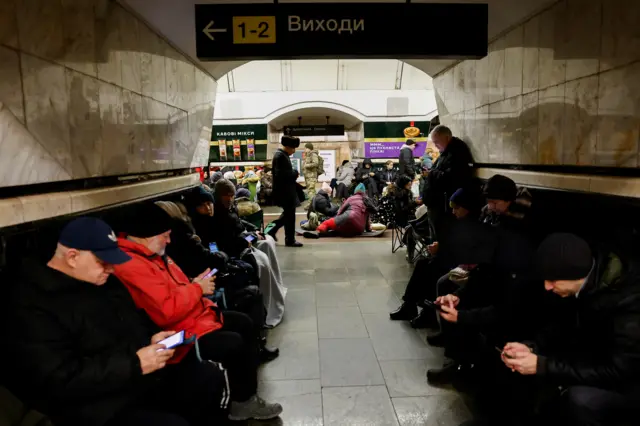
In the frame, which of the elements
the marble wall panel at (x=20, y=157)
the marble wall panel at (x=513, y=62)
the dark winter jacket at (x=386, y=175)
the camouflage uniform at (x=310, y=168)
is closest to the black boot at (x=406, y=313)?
the marble wall panel at (x=513, y=62)

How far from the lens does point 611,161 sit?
2898mm

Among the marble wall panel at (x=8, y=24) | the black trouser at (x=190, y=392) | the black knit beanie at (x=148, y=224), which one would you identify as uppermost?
the marble wall panel at (x=8, y=24)

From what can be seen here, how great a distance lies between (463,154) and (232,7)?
318 cm

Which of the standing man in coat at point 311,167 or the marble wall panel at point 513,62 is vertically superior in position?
the marble wall panel at point 513,62

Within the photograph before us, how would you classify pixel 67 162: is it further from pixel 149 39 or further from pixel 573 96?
pixel 573 96

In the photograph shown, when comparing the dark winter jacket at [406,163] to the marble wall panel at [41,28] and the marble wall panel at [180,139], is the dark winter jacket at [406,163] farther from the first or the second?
the marble wall panel at [41,28]

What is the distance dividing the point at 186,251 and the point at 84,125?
1.22 meters

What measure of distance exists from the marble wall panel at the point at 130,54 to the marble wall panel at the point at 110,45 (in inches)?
2.2

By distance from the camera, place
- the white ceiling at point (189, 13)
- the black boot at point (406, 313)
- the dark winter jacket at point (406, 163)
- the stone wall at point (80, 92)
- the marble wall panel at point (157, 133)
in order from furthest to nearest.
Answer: the dark winter jacket at point (406, 163) → the black boot at point (406, 313) → the marble wall panel at point (157, 133) → the white ceiling at point (189, 13) → the stone wall at point (80, 92)

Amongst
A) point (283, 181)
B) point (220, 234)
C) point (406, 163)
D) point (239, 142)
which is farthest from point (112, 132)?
point (239, 142)

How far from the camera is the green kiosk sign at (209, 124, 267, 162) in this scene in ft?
47.1

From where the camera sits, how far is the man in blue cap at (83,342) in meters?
1.80

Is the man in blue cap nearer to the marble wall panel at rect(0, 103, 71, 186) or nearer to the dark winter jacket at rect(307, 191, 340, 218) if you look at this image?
the marble wall panel at rect(0, 103, 71, 186)

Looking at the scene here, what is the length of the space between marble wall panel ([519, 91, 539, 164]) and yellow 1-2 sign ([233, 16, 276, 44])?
2.27 meters
